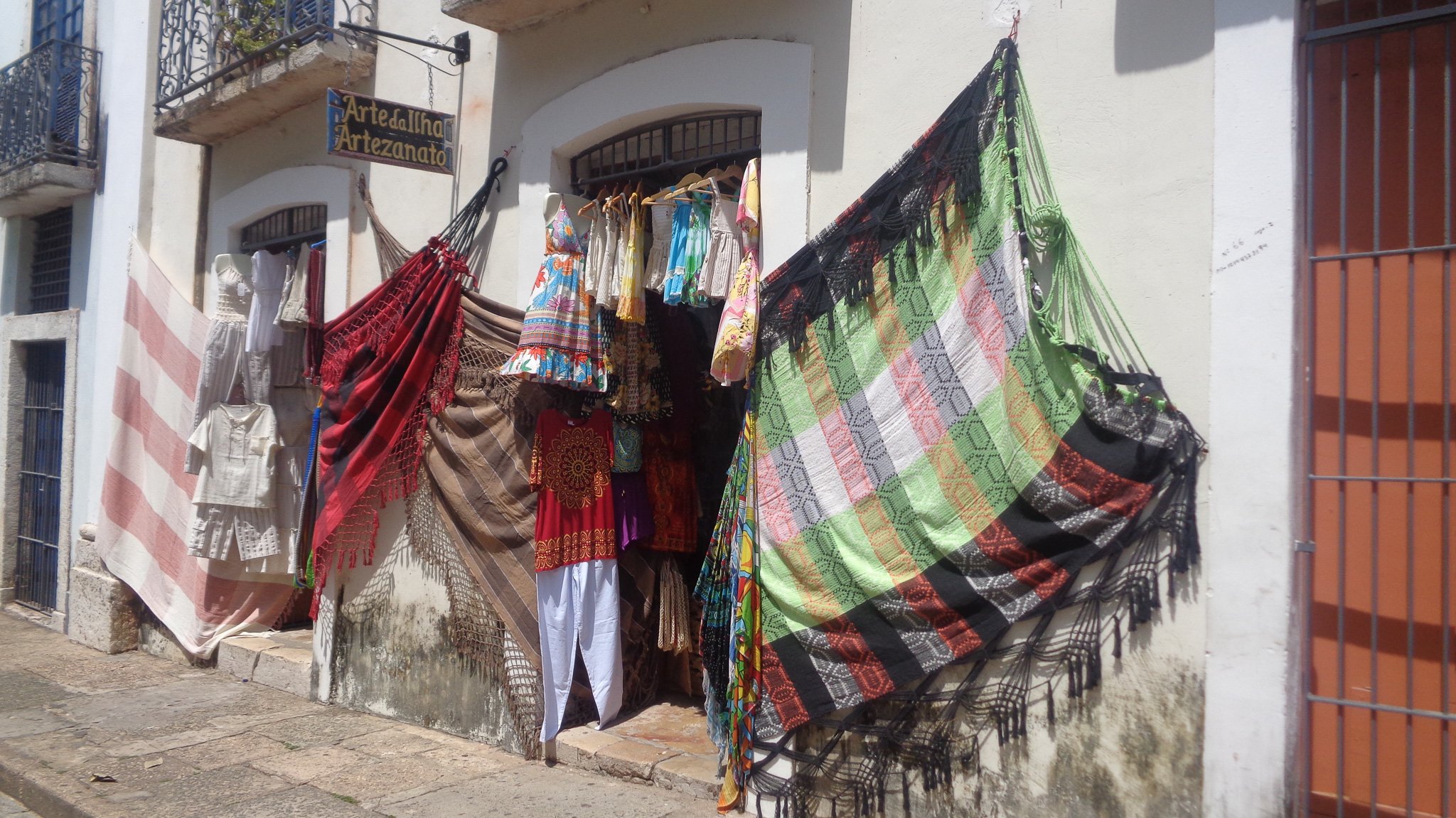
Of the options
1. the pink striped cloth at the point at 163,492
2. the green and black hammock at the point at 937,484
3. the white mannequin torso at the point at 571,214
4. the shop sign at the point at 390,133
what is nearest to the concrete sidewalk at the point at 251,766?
the pink striped cloth at the point at 163,492

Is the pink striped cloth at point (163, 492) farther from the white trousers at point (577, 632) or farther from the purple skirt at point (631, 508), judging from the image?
the purple skirt at point (631, 508)

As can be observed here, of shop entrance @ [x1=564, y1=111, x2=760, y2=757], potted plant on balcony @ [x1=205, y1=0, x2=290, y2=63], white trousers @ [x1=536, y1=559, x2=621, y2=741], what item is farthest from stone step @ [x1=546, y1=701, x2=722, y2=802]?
potted plant on balcony @ [x1=205, y1=0, x2=290, y2=63]

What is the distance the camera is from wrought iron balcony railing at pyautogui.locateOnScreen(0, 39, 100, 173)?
8930 millimetres

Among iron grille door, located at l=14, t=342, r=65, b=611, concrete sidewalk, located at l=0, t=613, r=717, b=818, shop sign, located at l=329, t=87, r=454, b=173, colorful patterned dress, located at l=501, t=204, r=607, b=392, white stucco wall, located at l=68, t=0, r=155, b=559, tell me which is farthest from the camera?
iron grille door, located at l=14, t=342, r=65, b=611

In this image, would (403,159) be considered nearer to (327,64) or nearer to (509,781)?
(327,64)

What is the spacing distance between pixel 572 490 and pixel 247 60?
3.88 metres

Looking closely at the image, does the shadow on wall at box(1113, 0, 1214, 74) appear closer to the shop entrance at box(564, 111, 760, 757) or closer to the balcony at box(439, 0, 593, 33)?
the shop entrance at box(564, 111, 760, 757)

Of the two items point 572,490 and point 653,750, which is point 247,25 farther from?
point 653,750

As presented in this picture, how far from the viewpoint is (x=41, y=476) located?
31.8 ft

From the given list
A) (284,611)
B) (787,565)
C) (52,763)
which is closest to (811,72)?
(787,565)

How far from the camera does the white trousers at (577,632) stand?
514cm

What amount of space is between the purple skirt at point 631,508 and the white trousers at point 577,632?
0.60 feet

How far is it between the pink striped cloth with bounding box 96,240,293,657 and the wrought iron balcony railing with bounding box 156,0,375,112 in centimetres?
141

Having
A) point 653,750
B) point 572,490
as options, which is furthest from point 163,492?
point 653,750
